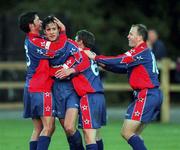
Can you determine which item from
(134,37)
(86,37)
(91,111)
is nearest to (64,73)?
(91,111)

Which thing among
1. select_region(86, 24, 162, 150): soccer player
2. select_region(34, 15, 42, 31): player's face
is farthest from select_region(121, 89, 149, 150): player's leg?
select_region(34, 15, 42, 31): player's face

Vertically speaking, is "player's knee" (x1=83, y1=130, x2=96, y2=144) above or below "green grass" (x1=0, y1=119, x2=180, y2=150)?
above

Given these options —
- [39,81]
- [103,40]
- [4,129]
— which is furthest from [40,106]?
[103,40]

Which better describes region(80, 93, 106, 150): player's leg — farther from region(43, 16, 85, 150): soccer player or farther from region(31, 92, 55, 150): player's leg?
region(31, 92, 55, 150): player's leg

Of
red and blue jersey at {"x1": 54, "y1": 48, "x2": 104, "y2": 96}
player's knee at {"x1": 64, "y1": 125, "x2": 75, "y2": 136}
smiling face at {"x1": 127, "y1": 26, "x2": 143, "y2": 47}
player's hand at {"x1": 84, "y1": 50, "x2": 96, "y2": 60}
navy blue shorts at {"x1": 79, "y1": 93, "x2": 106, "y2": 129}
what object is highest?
smiling face at {"x1": 127, "y1": 26, "x2": 143, "y2": 47}

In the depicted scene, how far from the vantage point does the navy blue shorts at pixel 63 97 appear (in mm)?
12141

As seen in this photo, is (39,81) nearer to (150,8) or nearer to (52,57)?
(52,57)

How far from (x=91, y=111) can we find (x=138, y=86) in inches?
28.3

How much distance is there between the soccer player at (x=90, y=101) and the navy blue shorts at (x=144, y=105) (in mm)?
409

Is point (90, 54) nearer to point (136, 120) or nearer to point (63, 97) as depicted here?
point (63, 97)

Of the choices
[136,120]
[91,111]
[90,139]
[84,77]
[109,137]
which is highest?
[84,77]

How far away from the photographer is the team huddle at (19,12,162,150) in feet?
39.7

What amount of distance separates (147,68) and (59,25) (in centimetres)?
130

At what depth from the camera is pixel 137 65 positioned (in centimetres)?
1224
